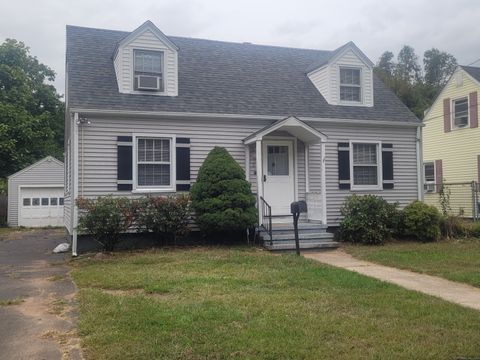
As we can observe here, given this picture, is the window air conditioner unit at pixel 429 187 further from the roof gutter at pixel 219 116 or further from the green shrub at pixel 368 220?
the green shrub at pixel 368 220

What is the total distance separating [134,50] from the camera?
13.3m

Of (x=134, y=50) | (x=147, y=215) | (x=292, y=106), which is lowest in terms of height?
(x=147, y=215)

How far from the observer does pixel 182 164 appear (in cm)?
1300

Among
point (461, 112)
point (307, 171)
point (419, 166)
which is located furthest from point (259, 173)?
point (461, 112)

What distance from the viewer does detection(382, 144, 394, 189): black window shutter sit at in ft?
48.7

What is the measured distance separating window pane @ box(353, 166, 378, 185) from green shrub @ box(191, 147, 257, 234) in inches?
160

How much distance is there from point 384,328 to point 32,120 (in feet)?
93.9

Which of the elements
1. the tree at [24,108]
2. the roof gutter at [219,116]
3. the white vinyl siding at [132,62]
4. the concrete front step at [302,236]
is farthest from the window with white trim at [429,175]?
the tree at [24,108]

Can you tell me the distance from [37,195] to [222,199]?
16.3 m

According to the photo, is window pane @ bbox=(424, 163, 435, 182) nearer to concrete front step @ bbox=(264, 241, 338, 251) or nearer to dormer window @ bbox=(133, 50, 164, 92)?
concrete front step @ bbox=(264, 241, 338, 251)

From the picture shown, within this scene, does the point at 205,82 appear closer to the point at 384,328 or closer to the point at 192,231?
the point at 192,231

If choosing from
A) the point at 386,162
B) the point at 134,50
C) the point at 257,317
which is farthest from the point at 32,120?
the point at 257,317

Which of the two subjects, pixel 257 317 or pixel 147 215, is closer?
pixel 257 317

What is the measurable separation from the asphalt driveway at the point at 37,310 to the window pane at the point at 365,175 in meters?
8.43
